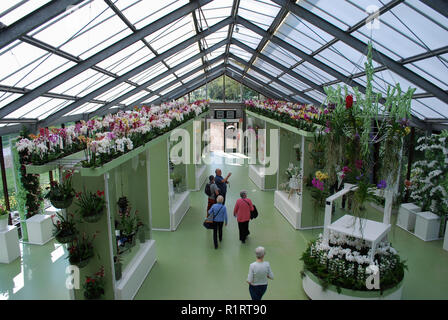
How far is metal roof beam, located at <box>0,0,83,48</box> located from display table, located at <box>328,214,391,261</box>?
565 centimetres

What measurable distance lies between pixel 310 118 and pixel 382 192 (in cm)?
255

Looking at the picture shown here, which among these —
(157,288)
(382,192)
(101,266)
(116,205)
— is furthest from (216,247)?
(382,192)

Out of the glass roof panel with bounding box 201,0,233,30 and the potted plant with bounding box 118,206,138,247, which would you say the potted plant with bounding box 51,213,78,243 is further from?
the glass roof panel with bounding box 201,0,233,30

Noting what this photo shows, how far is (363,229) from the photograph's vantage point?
4812 millimetres

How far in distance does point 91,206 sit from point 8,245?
3.84m

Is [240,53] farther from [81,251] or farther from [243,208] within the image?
[81,251]

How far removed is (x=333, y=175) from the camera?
4750mm

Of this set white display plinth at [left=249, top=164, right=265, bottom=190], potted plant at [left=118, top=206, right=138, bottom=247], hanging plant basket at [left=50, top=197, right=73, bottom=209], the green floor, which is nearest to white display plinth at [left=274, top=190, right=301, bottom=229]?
the green floor

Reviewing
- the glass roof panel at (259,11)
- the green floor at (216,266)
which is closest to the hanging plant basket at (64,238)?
the green floor at (216,266)

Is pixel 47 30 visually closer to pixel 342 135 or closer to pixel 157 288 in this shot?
pixel 157 288

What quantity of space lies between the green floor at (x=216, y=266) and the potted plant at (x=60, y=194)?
2.23 metres

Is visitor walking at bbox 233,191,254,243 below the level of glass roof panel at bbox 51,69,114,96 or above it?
below

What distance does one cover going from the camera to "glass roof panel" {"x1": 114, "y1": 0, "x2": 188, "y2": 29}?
19.8ft

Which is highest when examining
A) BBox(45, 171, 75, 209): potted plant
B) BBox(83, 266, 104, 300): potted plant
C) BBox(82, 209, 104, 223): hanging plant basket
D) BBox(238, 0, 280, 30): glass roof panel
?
BBox(238, 0, 280, 30): glass roof panel
